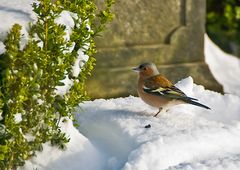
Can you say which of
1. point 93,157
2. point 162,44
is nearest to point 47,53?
point 93,157

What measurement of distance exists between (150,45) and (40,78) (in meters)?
3.71

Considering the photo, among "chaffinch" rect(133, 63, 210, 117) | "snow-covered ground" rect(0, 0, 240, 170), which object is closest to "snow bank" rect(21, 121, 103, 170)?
"snow-covered ground" rect(0, 0, 240, 170)

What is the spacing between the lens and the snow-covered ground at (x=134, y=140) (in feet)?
15.6

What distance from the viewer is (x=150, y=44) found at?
8.20m

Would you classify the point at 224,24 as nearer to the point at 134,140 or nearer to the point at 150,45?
the point at 150,45

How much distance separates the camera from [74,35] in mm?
4949

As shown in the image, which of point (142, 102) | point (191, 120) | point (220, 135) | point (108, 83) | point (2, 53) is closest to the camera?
point (2, 53)

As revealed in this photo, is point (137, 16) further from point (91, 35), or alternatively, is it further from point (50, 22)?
point (50, 22)

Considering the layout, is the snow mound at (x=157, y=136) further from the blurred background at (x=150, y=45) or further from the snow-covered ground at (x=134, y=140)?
the blurred background at (x=150, y=45)

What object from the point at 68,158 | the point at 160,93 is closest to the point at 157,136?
the point at 68,158

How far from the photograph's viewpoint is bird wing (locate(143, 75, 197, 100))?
580cm

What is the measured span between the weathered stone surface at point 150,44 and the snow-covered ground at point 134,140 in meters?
1.77

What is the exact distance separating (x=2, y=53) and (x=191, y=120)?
1.99 metres

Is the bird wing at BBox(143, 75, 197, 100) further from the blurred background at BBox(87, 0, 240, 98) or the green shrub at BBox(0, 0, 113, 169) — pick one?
the blurred background at BBox(87, 0, 240, 98)
